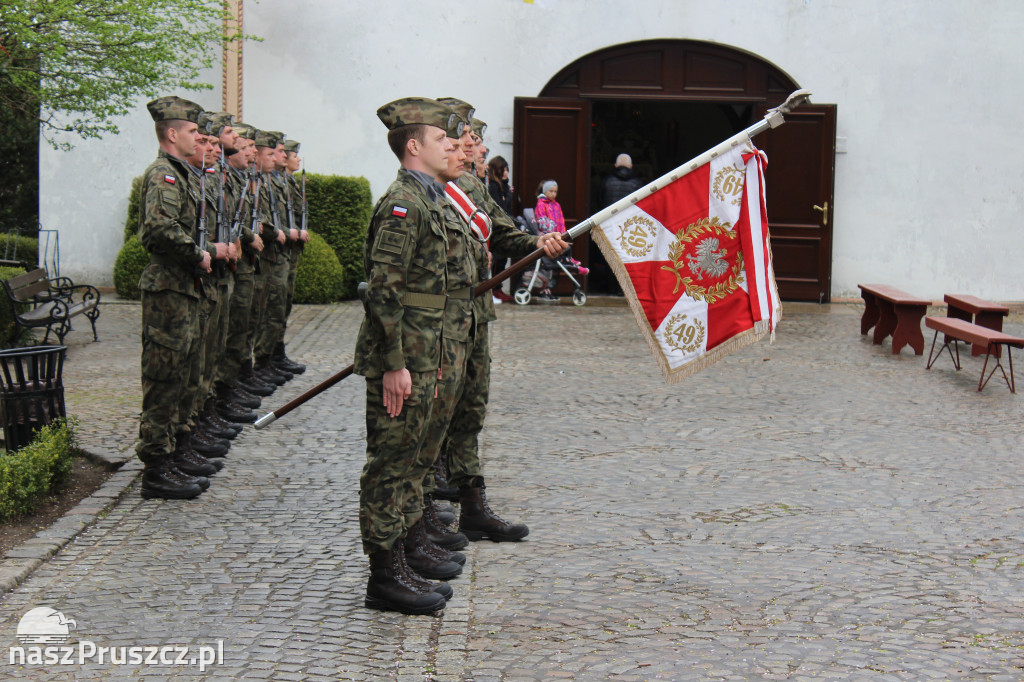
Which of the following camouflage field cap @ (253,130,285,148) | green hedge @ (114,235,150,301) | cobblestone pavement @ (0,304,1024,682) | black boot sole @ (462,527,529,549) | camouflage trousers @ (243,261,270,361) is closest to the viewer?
cobblestone pavement @ (0,304,1024,682)

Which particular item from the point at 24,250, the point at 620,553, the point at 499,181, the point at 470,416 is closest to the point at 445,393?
the point at 470,416

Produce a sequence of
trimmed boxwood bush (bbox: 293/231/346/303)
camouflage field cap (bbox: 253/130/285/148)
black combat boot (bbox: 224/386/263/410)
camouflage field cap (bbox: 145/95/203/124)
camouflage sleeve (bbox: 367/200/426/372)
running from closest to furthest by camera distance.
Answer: camouflage sleeve (bbox: 367/200/426/372)
camouflage field cap (bbox: 145/95/203/124)
black combat boot (bbox: 224/386/263/410)
camouflage field cap (bbox: 253/130/285/148)
trimmed boxwood bush (bbox: 293/231/346/303)

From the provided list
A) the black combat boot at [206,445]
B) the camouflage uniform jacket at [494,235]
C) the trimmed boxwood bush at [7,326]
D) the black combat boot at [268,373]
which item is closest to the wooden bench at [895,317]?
the black combat boot at [268,373]

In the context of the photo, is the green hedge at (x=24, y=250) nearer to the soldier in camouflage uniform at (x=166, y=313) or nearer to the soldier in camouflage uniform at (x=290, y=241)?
the soldier in camouflage uniform at (x=290, y=241)

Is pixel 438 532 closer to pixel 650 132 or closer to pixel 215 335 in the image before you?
pixel 215 335

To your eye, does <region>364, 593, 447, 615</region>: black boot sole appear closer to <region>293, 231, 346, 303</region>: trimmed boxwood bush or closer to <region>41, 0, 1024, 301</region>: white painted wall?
<region>293, 231, 346, 303</region>: trimmed boxwood bush

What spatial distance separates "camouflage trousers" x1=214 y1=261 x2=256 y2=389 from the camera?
27.6 ft

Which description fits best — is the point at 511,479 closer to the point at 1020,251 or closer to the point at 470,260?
the point at 470,260

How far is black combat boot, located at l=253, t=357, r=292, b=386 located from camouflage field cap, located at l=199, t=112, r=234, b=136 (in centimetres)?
249

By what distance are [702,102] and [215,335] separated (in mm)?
11077

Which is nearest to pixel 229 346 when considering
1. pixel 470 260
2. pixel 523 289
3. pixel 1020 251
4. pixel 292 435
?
pixel 292 435

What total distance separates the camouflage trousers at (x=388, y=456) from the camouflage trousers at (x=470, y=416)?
64 centimetres

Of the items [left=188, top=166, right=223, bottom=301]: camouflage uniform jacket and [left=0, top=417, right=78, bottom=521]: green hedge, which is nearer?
[left=0, top=417, right=78, bottom=521]: green hedge

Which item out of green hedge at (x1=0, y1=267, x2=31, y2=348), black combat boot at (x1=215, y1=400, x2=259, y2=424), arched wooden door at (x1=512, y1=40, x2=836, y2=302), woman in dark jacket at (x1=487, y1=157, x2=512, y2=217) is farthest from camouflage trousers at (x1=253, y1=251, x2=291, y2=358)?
arched wooden door at (x1=512, y1=40, x2=836, y2=302)
